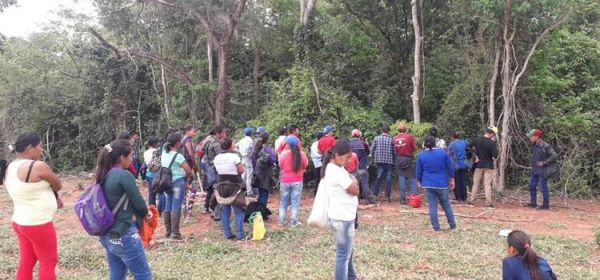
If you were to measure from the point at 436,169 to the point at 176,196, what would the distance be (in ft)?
13.2

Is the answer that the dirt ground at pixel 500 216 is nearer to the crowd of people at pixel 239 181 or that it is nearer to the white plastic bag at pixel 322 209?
the crowd of people at pixel 239 181

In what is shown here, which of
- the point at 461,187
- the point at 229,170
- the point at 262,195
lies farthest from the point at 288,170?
the point at 461,187

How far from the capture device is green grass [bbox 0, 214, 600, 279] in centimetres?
583

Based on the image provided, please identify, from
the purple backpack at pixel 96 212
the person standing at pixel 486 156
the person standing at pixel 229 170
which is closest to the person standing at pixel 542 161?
the person standing at pixel 486 156

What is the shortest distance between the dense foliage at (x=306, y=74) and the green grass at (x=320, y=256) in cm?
556

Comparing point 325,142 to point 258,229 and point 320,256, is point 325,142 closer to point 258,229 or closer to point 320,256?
point 258,229

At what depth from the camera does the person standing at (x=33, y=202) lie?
4.33m

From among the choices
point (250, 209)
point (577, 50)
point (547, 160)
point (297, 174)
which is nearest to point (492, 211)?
point (547, 160)

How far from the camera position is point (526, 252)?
360cm

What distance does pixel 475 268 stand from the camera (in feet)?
19.5

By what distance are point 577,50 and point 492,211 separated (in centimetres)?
692

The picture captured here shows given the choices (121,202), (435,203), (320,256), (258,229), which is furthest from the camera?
(435,203)

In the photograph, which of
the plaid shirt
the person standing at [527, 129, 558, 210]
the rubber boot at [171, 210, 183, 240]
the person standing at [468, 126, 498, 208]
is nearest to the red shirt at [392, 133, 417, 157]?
the plaid shirt

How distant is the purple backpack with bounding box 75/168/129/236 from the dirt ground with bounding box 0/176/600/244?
3.95 meters
